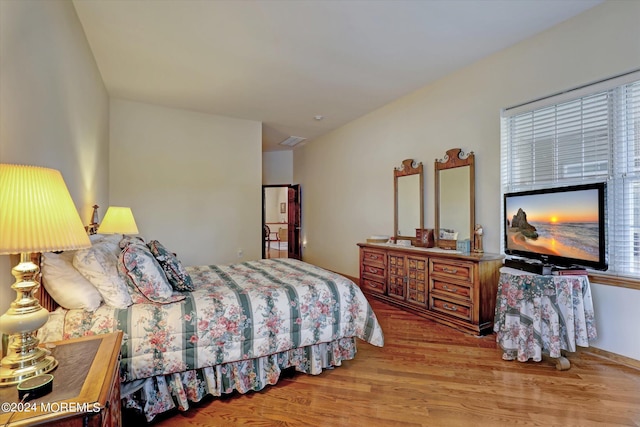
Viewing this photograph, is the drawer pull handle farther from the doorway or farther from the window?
the doorway

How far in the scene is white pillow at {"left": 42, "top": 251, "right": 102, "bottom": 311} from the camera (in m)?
1.60

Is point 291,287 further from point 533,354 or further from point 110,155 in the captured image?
point 110,155

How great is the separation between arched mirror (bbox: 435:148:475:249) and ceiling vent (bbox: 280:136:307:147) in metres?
3.51

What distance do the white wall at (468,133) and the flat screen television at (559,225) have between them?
0.86 feet

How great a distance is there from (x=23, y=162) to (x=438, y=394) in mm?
2763

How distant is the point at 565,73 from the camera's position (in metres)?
2.70

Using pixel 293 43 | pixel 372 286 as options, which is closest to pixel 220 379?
pixel 372 286

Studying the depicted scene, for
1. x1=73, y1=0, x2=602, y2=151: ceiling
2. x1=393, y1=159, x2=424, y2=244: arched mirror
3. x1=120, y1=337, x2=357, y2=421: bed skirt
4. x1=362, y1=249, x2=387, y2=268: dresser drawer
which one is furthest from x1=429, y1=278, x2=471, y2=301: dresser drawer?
x1=73, y1=0, x2=602, y2=151: ceiling

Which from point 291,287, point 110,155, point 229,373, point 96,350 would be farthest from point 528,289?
point 110,155

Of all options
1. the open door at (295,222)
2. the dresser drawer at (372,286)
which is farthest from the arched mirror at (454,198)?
the open door at (295,222)

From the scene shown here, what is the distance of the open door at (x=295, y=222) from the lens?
7516 millimetres

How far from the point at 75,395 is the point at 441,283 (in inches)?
125

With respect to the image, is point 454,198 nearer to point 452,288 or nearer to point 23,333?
point 452,288

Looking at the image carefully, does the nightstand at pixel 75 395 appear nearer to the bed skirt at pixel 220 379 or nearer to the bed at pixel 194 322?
the bed at pixel 194 322
